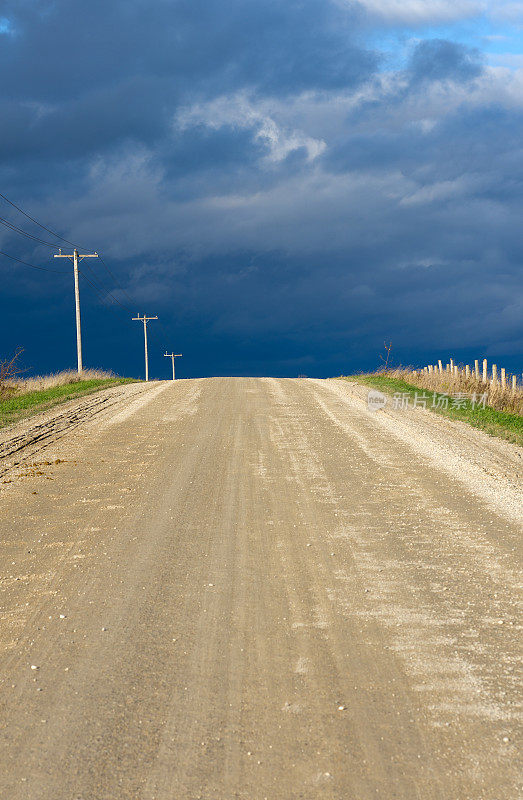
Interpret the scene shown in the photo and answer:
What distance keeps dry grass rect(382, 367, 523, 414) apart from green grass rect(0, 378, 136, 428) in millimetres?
12554

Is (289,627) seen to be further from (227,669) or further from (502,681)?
(502,681)

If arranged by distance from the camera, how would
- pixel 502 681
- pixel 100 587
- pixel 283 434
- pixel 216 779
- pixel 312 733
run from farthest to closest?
pixel 283 434 < pixel 100 587 < pixel 502 681 < pixel 312 733 < pixel 216 779

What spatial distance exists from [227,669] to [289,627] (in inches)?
28.5

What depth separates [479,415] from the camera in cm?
1694

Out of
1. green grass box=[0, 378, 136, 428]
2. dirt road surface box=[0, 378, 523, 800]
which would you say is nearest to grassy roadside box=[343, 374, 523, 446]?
dirt road surface box=[0, 378, 523, 800]

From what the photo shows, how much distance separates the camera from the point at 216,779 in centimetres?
310

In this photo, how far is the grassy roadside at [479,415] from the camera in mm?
14430

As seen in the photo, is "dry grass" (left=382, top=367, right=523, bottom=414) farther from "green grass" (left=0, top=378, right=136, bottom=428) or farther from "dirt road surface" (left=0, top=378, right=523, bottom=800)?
"green grass" (left=0, top=378, right=136, bottom=428)

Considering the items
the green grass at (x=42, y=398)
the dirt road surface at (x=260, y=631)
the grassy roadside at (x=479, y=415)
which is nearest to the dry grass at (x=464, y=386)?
the grassy roadside at (x=479, y=415)

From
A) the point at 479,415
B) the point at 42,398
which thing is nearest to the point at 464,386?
Result: the point at 479,415

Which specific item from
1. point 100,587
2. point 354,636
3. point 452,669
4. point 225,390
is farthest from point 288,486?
point 225,390

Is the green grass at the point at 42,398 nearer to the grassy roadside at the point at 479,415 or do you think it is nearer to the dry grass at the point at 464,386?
the grassy roadside at the point at 479,415

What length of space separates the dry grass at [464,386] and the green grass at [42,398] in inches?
494

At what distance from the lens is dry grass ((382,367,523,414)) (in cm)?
1978
